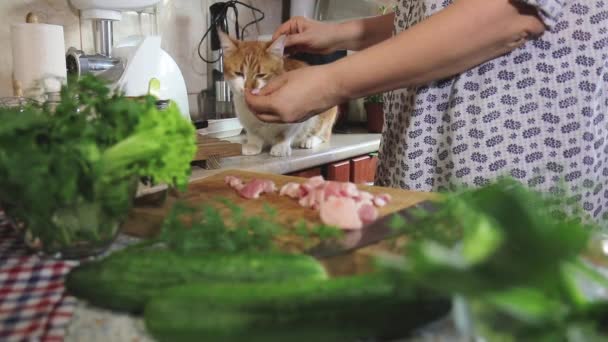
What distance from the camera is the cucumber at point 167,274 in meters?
0.46

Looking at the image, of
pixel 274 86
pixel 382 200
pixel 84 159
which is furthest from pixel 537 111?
pixel 84 159

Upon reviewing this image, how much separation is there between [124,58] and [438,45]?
945 mm

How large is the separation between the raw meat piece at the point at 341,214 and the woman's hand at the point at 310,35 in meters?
0.77

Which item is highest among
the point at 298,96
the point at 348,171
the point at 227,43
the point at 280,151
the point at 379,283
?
the point at 227,43

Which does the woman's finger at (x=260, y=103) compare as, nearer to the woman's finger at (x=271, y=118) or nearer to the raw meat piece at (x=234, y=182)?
the woman's finger at (x=271, y=118)

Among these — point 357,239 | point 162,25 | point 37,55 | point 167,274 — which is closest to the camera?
point 167,274

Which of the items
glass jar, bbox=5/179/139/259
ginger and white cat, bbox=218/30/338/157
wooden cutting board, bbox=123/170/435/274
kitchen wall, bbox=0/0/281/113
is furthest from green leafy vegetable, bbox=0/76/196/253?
kitchen wall, bbox=0/0/281/113

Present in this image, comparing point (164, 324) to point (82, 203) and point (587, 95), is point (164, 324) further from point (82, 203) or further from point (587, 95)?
point (587, 95)

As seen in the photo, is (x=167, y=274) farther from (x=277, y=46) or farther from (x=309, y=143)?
(x=309, y=143)

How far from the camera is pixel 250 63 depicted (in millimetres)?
1421

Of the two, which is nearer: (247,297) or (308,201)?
(247,297)

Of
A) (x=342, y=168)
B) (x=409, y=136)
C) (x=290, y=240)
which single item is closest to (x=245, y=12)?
(x=342, y=168)

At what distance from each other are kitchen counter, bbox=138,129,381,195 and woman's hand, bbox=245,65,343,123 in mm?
344

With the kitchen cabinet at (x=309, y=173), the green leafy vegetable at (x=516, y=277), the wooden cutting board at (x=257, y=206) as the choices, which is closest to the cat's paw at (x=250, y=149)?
the kitchen cabinet at (x=309, y=173)
